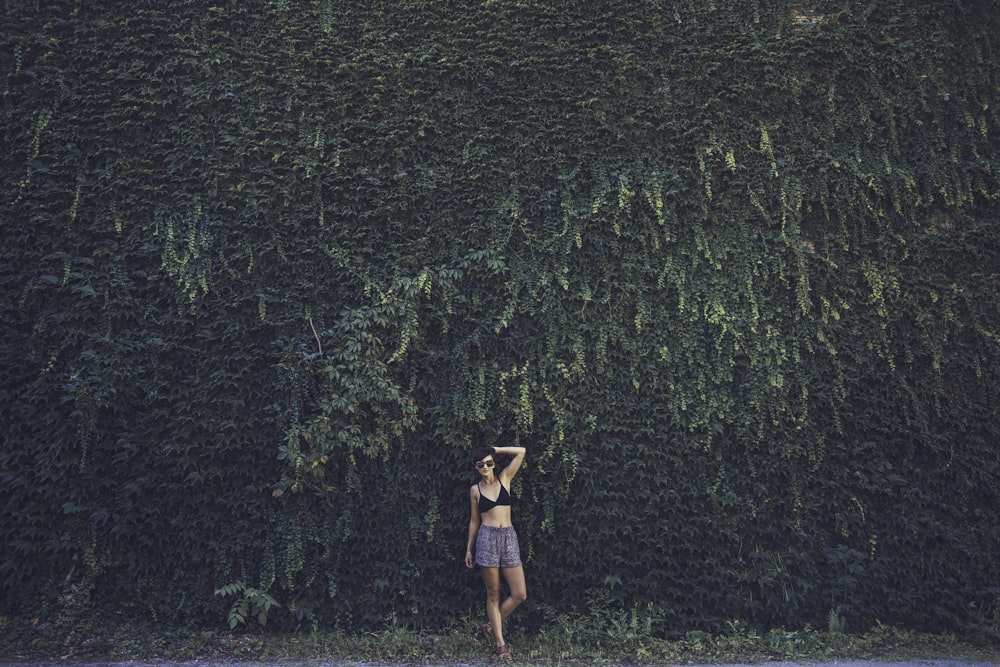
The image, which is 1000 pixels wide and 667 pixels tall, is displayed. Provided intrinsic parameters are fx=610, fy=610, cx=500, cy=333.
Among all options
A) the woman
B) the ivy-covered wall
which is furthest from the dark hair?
the ivy-covered wall

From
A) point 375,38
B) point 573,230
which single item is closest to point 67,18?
point 375,38

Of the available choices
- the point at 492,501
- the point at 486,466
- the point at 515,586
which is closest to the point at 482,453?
the point at 486,466

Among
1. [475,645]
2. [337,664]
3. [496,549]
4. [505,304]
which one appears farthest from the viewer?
[505,304]

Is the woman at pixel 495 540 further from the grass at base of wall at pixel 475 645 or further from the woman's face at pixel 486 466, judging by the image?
the grass at base of wall at pixel 475 645

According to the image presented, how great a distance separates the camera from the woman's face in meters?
4.78

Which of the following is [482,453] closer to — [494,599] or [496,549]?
[496,549]

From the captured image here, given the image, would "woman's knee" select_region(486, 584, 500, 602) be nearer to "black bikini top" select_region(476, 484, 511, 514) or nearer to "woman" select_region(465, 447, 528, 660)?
"woman" select_region(465, 447, 528, 660)

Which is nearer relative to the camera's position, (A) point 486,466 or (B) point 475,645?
(A) point 486,466

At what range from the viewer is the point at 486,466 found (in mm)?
4785

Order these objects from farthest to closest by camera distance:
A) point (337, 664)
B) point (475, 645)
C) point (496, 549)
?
point (475, 645)
point (496, 549)
point (337, 664)

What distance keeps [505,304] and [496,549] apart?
6.68 feet

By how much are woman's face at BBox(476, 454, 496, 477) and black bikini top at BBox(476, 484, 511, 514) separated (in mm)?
191

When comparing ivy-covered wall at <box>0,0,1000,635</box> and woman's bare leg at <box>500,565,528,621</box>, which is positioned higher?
ivy-covered wall at <box>0,0,1000,635</box>

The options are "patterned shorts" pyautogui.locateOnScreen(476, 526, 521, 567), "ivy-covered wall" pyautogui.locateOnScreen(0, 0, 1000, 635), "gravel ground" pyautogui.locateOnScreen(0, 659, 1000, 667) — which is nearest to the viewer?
"gravel ground" pyautogui.locateOnScreen(0, 659, 1000, 667)
